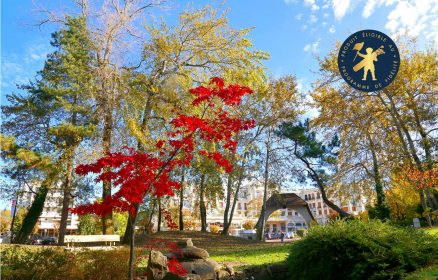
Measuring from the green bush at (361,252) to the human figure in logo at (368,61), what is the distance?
14.3 feet

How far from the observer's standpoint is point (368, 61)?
921cm

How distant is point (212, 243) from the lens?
19359 mm

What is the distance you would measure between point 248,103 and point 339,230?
1787 cm

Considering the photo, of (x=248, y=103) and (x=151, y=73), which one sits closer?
(x=151, y=73)

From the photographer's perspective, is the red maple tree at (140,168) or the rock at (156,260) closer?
the red maple tree at (140,168)

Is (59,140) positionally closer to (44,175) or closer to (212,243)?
(44,175)

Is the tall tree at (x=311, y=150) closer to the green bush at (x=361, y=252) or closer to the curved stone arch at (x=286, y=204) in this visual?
the curved stone arch at (x=286, y=204)

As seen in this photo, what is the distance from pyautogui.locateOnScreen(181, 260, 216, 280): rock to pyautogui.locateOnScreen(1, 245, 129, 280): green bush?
6.02 ft

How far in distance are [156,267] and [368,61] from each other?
304 inches

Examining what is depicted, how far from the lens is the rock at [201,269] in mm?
8477

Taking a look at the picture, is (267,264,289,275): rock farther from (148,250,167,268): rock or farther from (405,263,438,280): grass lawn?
(405,263,438,280): grass lawn

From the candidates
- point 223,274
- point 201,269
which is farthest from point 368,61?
point 201,269

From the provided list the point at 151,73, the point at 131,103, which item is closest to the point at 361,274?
the point at 131,103

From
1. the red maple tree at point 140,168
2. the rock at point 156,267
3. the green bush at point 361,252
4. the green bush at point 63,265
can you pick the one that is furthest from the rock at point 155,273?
the green bush at point 361,252
